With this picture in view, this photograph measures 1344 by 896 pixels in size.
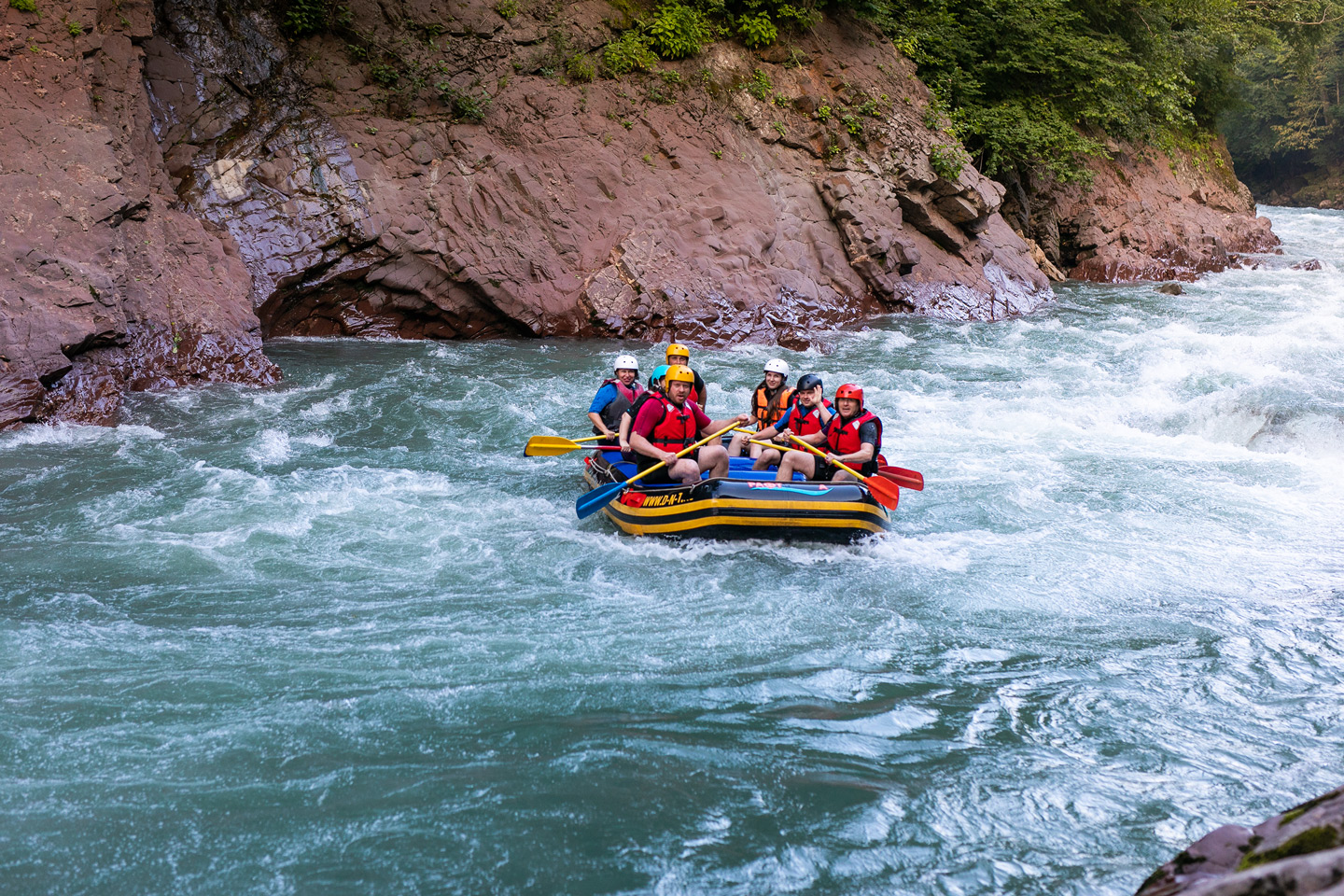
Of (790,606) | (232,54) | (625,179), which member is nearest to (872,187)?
(625,179)

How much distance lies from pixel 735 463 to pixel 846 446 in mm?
866

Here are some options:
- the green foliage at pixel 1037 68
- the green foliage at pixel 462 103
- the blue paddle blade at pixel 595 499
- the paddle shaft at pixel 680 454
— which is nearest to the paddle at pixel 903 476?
the paddle shaft at pixel 680 454

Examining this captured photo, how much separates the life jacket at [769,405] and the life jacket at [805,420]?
A: 0.84 feet

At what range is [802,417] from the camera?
23.3 ft

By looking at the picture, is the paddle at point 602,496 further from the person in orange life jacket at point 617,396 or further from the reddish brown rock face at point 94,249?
Answer: the reddish brown rock face at point 94,249

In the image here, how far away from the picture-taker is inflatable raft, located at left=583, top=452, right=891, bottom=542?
6.07 meters

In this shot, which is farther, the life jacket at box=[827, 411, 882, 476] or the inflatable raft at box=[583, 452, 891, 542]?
the life jacket at box=[827, 411, 882, 476]

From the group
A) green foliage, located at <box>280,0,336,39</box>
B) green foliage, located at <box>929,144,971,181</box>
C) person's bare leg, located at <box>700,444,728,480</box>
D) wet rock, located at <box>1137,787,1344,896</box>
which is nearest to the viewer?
wet rock, located at <box>1137,787,1344,896</box>

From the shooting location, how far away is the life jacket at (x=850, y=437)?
679 cm

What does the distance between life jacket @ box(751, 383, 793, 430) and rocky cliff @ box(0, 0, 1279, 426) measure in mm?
4482

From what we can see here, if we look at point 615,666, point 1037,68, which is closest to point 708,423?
point 615,666

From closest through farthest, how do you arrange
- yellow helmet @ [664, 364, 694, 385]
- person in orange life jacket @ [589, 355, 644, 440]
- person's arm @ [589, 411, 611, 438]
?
yellow helmet @ [664, 364, 694, 385] → person's arm @ [589, 411, 611, 438] → person in orange life jacket @ [589, 355, 644, 440]

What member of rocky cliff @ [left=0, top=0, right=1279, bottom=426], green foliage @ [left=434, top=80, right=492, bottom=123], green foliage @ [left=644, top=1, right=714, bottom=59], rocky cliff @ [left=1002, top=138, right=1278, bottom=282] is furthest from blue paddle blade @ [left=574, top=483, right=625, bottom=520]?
rocky cliff @ [left=1002, top=138, right=1278, bottom=282]

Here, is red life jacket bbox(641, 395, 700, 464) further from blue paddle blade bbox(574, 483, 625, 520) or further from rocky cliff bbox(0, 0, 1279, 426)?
rocky cliff bbox(0, 0, 1279, 426)
